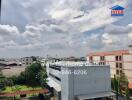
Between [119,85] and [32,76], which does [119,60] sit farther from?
[32,76]

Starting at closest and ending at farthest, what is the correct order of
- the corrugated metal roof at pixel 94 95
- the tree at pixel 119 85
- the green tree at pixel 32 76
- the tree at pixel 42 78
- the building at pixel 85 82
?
the corrugated metal roof at pixel 94 95 < the building at pixel 85 82 < the tree at pixel 119 85 < the tree at pixel 42 78 < the green tree at pixel 32 76

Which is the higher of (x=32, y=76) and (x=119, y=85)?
(x=32, y=76)

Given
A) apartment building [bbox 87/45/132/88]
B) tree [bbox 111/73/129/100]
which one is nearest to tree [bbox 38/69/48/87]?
apartment building [bbox 87/45/132/88]

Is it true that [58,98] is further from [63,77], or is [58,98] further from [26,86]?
[26,86]

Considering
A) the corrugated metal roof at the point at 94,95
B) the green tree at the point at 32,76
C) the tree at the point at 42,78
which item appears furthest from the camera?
the green tree at the point at 32,76

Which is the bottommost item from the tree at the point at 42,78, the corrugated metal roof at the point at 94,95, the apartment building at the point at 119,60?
the corrugated metal roof at the point at 94,95

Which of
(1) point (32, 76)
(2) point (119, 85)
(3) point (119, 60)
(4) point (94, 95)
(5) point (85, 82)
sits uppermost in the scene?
(3) point (119, 60)

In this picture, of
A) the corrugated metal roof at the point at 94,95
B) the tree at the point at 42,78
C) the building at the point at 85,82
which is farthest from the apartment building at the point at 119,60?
the tree at the point at 42,78

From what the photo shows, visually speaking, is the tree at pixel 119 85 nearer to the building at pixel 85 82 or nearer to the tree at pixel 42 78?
the building at pixel 85 82

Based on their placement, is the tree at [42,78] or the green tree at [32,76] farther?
the green tree at [32,76]

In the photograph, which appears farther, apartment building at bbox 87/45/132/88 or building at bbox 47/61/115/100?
apartment building at bbox 87/45/132/88

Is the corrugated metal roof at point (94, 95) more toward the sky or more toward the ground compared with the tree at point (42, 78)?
more toward the ground

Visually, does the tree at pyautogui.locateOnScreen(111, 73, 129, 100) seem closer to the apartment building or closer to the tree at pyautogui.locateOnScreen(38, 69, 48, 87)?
the apartment building

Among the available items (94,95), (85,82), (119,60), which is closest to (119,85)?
(94,95)
